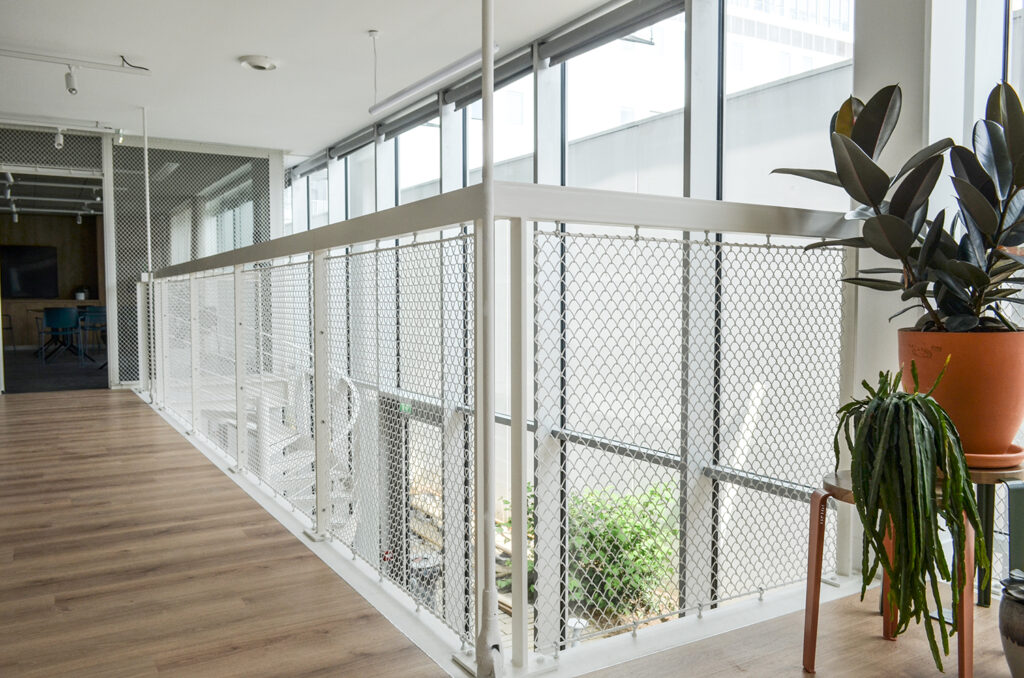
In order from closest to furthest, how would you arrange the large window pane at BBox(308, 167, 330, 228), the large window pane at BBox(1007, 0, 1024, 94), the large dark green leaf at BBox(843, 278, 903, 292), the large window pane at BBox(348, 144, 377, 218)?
the large dark green leaf at BBox(843, 278, 903, 292) → the large window pane at BBox(1007, 0, 1024, 94) → the large window pane at BBox(348, 144, 377, 218) → the large window pane at BBox(308, 167, 330, 228)

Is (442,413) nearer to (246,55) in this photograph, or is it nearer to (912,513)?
(912,513)

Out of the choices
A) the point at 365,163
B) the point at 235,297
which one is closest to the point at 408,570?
the point at 235,297

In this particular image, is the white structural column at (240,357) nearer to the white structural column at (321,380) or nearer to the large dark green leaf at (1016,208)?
the white structural column at (321,380)

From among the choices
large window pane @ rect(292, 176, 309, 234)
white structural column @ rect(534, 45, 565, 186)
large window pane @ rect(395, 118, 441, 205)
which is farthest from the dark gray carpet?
white structural column @ rect(534, 45, 565, 186)

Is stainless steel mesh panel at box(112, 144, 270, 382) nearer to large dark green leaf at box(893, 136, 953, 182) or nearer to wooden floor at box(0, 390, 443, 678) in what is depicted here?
wooden floor at box(0, 390, 443, 678)

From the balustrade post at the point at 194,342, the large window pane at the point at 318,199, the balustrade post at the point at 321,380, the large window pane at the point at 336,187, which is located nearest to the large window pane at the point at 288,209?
the large window pane at the point at 318,199

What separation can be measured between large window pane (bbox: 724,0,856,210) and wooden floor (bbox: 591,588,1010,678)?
189cm

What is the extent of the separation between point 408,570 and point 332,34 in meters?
3.69

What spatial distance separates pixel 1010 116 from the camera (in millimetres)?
1897

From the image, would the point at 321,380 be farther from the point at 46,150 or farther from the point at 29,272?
the point at 29,272

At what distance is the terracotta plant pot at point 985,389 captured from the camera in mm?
1864

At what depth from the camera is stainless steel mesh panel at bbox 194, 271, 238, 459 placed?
169 inches

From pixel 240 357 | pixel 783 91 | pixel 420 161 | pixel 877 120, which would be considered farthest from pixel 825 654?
pixel 420 161

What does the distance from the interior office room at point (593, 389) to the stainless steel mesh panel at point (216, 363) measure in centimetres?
5
